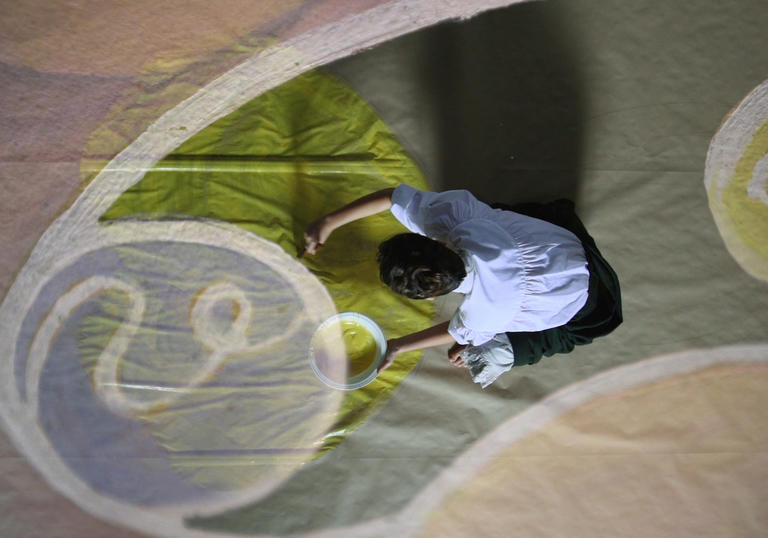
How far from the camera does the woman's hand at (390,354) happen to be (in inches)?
38.7

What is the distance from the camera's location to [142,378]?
1010 millimetres

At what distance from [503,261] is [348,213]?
29 cm

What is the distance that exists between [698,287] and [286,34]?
3.32 ft

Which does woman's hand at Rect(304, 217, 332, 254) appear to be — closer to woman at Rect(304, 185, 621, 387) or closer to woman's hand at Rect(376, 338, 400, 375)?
woman at Rect(304, 185, 621, 387)

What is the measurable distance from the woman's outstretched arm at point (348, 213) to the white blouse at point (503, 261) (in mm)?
42

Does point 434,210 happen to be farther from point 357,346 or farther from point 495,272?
point 357,346

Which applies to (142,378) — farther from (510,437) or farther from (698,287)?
(698,287)

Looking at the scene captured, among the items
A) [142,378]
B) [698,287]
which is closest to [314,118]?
[142,378]

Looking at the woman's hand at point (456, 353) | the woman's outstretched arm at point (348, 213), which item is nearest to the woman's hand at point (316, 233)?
the woman's outstretched arm at point (348, 213)

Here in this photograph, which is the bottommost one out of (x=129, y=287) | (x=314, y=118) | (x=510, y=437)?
(x=510, y=437)

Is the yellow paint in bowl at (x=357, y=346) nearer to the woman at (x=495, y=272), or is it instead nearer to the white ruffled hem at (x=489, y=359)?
the woman at (x=495, y=272)

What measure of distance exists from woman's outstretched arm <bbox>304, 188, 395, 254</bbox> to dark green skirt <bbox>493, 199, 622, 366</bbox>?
24 centimetres

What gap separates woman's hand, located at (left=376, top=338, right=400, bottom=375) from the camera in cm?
98

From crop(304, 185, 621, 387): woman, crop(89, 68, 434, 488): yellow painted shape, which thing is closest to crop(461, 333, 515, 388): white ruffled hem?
crop(304, 185, 621, 387): woman
